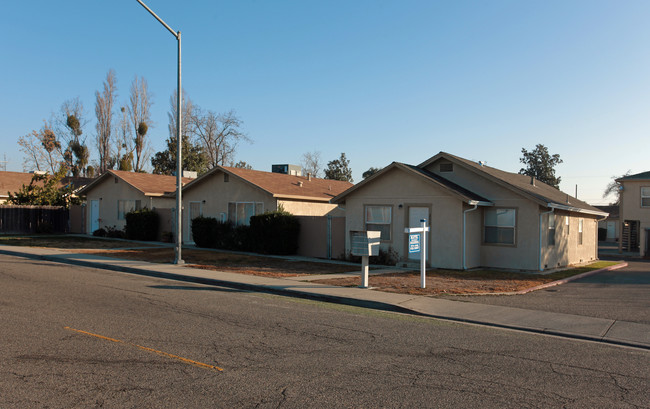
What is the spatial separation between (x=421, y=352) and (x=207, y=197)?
22.4m

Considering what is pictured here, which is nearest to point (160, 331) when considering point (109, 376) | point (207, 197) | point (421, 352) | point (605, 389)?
point (109, 376)

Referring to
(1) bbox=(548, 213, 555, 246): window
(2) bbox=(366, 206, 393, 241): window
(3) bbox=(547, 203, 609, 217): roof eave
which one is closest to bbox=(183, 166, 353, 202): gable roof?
(2) bbox=(366, 206, 393, 241): window

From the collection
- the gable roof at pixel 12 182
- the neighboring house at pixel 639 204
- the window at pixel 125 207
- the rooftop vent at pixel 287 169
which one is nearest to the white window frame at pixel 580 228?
the neighboring house at pixel 639 204

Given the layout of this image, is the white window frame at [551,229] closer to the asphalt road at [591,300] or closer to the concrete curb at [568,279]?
the concrete curb at [568,279]

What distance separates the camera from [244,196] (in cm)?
2630

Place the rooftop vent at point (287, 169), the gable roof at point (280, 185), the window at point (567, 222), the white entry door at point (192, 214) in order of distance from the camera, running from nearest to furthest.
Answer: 1. the window at point (567, 222)
2. the gable roof at point (280, 185)
3. the white entry door at point (192, 214)
4. the rooftop vent at point (287, 169)

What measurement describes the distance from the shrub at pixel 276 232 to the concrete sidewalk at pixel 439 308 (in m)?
6.28

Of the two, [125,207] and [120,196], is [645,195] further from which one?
[120,196]

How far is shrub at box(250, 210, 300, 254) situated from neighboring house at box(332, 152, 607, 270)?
9.75 ft

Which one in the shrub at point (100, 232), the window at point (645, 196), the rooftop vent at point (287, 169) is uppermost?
the rooftop vent at point (287, 169)

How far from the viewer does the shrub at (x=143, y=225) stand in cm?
2995

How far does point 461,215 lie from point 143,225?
1913 cm

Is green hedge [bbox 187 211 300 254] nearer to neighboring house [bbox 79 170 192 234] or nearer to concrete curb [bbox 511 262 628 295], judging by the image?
neighboring house [bbox 79 170 192 234]

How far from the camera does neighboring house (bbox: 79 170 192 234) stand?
31781 mm
